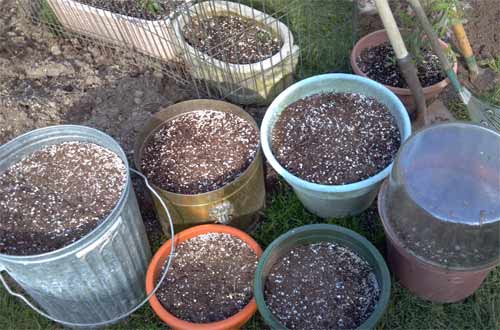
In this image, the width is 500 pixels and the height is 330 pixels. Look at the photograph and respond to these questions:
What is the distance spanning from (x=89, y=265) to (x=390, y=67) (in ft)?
6.66

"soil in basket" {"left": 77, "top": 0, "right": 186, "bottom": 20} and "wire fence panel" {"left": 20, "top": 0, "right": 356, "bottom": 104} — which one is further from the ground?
"soil in basket" {"left": 77, "top": 0, "right": 186, "bottom": 20}

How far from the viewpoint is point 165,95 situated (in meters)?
3.35

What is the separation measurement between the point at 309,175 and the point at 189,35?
1317mm

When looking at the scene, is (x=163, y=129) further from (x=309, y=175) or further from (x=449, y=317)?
(x=449, y=317)

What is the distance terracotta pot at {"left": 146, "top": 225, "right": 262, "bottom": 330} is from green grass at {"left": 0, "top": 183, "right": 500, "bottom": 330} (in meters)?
0.26

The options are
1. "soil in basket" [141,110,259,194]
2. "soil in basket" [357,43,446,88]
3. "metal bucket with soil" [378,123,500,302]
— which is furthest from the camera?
"soil in basket" [357,43,446,88]

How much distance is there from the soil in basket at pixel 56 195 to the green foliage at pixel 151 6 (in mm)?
1331

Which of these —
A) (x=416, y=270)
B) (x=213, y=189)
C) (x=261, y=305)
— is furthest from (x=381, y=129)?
(x=261, y=305)

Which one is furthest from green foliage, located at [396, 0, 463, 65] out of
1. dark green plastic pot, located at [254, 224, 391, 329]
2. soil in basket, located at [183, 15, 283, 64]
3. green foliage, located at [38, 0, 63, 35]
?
green foliage, located at [38, 0, 63, 35]

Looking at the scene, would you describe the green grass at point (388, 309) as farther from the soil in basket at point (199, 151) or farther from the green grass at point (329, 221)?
the soil in basket at point (199, 151)

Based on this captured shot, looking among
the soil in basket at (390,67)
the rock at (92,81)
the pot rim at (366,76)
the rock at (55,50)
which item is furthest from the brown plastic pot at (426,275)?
the rock at (55,50)

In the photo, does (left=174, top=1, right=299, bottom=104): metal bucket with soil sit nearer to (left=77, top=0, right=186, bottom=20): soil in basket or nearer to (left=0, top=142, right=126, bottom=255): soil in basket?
(left=77, top=0, right=186, bottom=20): soil in basket

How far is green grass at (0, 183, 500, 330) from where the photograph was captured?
2488mm

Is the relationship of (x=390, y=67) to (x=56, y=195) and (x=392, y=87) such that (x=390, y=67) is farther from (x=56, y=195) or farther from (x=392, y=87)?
(x=56, y=195)
